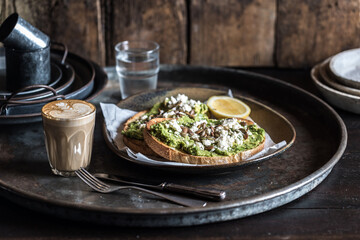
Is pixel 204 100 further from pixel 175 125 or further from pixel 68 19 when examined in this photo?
pixel 68 19

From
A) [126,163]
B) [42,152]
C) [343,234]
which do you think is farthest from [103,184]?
[343,234]

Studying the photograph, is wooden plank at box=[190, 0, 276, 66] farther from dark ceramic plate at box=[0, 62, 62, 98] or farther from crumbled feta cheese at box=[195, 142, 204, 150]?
crumbled feta cheese at box=[195, 142, 204, 150]

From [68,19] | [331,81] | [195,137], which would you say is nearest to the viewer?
[195,137]

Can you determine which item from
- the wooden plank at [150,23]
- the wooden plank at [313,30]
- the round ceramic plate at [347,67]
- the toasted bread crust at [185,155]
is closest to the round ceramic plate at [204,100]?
the toasted bread crust at [185,155]

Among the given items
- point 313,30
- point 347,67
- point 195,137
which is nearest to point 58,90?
point 195,137

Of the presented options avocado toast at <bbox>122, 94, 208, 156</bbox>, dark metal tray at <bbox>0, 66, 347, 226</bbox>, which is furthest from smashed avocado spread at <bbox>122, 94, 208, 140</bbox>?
dark metal tray at <bbox>0, 66, 347, 226</bbox>

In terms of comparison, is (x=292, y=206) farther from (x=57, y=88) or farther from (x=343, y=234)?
(x=57, y=88)
